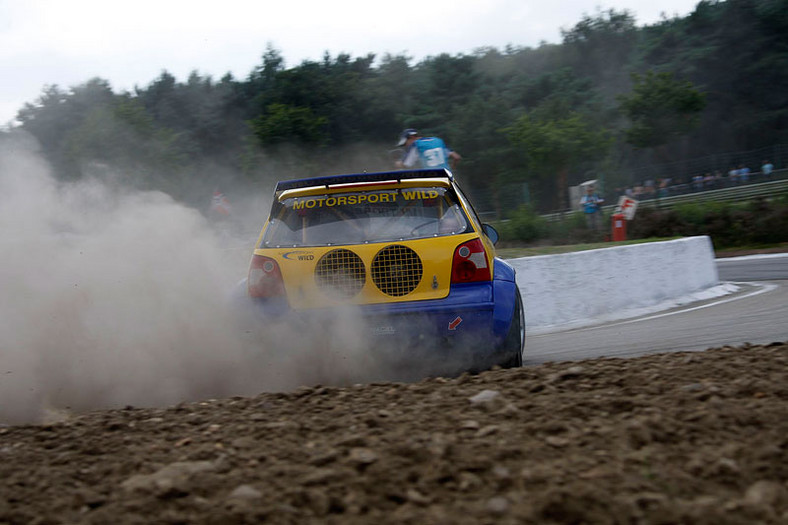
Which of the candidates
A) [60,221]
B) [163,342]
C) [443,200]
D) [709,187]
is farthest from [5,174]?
[709,187]

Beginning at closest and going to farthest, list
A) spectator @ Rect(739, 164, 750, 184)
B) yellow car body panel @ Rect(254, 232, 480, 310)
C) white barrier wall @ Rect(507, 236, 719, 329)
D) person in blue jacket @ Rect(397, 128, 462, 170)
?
yellow car body panel @ Rect(254, 232, 480, 310), white barrier wall @ Rect(507, 236, 719, 329), person in blue jacket @ Rect(397, 128, 462, 170), spectator @ Rect(739, 164, 750, 184)

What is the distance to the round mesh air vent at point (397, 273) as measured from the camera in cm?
551

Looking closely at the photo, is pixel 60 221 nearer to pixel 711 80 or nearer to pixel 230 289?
pixel 230 289

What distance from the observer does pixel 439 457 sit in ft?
9.88

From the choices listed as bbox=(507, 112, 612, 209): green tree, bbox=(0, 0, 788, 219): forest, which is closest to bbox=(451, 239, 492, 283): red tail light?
bbox=(0, 0, 788, 219): forest

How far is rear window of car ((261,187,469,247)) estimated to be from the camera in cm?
569

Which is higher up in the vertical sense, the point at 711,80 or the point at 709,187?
the point at 711,80

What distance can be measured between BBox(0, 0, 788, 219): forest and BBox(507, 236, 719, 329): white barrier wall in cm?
2058

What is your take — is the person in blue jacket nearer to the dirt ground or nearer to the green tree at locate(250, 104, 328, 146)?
the dirt ground

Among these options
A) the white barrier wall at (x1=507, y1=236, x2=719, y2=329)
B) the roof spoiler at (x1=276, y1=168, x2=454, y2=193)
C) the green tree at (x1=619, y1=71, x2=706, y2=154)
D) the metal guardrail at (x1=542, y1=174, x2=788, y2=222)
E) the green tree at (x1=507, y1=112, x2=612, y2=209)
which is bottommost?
the white barrier wall at (x1=507, y1=236, x2=719, y2=329)

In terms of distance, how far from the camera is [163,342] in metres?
5.84

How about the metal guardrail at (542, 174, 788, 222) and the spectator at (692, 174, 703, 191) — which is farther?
the spectator at (692, 174, 703, 191)

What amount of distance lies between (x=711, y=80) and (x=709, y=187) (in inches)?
1030

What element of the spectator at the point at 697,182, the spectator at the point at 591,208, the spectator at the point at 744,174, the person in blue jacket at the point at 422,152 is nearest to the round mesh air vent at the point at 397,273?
the person in blue jacket at the point at 422,152
